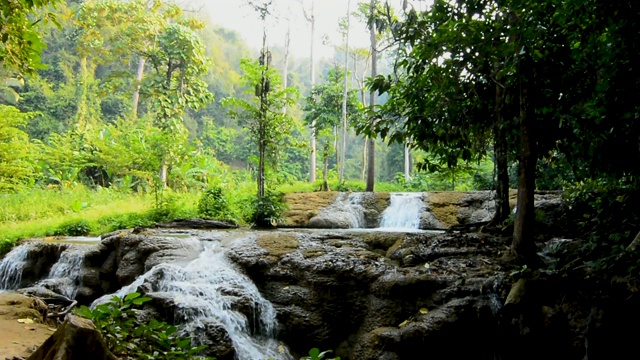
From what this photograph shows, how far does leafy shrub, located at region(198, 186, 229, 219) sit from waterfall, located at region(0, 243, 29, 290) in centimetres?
462

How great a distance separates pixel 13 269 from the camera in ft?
28.0

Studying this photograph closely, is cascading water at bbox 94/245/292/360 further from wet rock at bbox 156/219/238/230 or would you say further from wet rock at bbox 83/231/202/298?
wet rock at bbox 156/219/238/230

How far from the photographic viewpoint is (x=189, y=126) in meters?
36.6

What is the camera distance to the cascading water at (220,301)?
5562mm

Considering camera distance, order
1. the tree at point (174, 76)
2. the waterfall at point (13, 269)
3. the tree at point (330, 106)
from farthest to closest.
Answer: the tree at point (330, 106), the tree at point (174, 76), the waterfall at point (13, 269)

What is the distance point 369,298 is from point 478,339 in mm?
1547

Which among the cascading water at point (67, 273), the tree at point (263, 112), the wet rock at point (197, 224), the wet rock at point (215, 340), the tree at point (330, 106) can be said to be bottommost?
the wet rock at point (215, 340)

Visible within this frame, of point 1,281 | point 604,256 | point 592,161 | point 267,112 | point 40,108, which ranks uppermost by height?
point 40,108

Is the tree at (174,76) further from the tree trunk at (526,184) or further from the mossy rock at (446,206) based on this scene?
the tree trunk at (526,184)

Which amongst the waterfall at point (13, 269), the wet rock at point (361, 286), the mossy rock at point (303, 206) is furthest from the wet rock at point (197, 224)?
the wet rock at point (361, 286)

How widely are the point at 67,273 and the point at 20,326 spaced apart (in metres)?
2.69

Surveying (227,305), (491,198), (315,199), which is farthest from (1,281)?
(491,198)

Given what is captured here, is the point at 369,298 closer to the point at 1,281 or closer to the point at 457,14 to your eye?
the point at 457,14

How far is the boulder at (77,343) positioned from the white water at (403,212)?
10.3 meters
